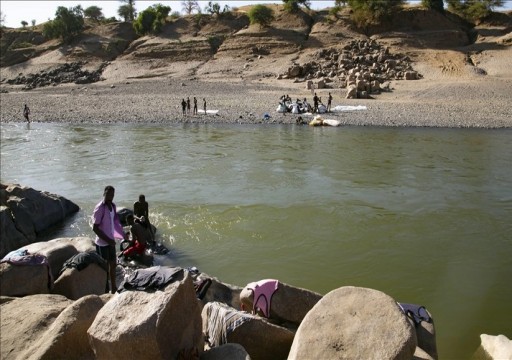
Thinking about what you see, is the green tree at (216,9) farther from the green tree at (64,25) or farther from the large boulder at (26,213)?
the large boulder at (26,213)

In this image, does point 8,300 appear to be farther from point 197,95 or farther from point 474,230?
point 197,95

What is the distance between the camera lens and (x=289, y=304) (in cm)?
604

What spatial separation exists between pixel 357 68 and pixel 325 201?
33.0 m

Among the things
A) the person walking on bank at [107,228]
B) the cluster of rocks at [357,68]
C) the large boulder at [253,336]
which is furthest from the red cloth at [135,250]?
the cluster of rocks at [357,68]

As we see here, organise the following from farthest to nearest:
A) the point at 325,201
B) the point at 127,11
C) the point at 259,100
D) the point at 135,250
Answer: the point at 127,11 < the point at 259,100 < the point at 325,201 < the point at 135,250

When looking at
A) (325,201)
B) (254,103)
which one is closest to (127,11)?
(254,103)

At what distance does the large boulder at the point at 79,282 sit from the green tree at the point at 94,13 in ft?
246

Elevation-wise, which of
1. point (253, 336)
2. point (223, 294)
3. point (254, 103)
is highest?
point (254, 103)

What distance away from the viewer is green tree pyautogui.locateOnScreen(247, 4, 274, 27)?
197 ft

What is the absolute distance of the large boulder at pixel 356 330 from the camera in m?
4.39

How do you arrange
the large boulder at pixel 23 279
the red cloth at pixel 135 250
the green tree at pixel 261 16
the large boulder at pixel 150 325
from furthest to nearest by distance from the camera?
the green tree at pixel 261 16 < the red cloth at pixel 135 250 < the large boulder at pixel 23 279 < the large boulder at pixel 150 325

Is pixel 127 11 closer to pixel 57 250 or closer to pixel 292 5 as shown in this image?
pixel 292 5

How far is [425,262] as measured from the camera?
34.4 feet

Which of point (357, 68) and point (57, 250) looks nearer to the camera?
point (57, 250)
